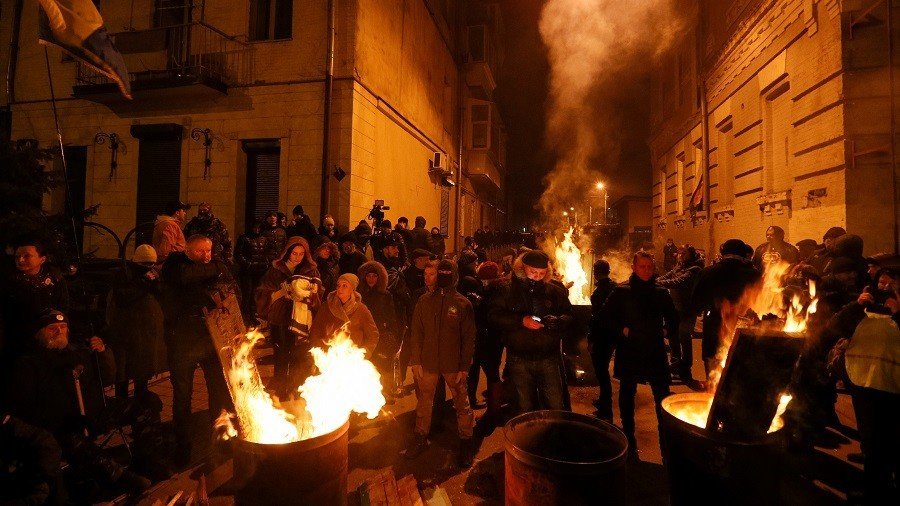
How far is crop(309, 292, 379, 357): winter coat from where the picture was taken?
4.95 metres

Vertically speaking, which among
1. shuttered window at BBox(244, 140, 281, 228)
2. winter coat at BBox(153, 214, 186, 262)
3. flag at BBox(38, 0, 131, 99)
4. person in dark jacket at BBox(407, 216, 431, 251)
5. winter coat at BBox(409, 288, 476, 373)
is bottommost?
winter coat at BBox(409, 288, 476, 373)

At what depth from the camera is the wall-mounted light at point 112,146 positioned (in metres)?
12.2

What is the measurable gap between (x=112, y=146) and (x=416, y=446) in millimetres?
13117

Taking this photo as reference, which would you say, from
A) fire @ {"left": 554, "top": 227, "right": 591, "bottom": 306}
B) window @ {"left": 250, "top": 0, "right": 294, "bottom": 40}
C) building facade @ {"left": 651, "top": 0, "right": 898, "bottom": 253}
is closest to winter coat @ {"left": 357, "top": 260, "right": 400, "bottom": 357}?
fire @ {"left": 554, "top": 227, "right": 591, "bottom": 306}

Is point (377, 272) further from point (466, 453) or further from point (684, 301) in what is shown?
point (684, 301)

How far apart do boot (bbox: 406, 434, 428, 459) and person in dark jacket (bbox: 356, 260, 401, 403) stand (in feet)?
3.98

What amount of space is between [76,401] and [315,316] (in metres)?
2.28

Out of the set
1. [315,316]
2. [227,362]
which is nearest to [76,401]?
[227,362]

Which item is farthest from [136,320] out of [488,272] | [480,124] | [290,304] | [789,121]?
[480,124]

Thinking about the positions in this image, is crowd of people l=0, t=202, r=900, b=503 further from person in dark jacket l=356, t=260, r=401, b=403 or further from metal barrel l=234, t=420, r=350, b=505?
metal barrel l=234, t=420, r=350, b=505

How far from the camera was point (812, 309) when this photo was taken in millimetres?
4691

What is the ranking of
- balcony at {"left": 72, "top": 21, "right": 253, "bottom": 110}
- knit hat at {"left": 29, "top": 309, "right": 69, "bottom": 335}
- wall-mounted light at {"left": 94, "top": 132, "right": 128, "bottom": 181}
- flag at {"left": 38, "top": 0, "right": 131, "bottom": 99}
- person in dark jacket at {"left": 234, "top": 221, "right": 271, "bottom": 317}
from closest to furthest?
knit hat at {"left": 29, "top": 309, "right": 69, "bottom": 335} < flag at {"left": 38, "top": 0, "right": 131, "bottom": 99} < person in dark jacket at {"left": 234, "top": 221, "right": 271, "bottom": 317} < balcony at {"left": 72, "top": 21, "right": 253, "bottom": 110} < wall-mounted light at {"left": 94, "top": 132, "right": 128, "bottom": 181}

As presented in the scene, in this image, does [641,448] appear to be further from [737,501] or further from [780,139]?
[780,139]

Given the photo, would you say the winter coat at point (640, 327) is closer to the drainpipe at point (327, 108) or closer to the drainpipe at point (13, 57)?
the drainpipe at point (327, 108)
